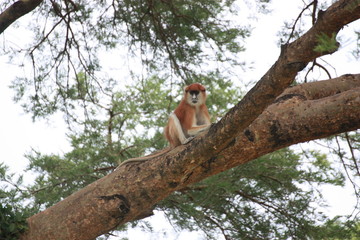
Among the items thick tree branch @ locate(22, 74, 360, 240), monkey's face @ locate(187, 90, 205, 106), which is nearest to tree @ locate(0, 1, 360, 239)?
thick tree branch @ locate(22, 74, 360, 240)

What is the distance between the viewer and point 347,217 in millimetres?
4176

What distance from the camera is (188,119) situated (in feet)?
15.5

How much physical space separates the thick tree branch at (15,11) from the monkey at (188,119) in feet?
5.94

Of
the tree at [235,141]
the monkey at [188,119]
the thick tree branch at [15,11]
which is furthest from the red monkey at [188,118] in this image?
the thick tree branch at [15,11]

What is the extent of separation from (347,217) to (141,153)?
8.38 ft

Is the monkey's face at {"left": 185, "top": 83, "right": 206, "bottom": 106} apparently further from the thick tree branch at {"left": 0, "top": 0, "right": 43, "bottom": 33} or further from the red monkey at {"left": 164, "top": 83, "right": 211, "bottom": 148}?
the thick tree branch at {"left": 0, "top": 0, "right": 43, "bottom": 33}

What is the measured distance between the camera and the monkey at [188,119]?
4430mm

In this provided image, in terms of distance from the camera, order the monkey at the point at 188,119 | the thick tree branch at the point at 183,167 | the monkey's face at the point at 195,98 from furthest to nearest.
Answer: the monkey's face at the point at 195,98 → the monkey at the point at 188,119 → the thick tree branch at the point at 183,167

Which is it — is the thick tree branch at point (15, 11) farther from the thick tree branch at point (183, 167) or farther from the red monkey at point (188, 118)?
the thick tree branch at point (183, 167)

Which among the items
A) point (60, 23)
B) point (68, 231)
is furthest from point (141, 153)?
point (68, 231)

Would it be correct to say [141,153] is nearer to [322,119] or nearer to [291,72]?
[322,119]

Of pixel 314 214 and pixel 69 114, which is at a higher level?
pixel 69 114

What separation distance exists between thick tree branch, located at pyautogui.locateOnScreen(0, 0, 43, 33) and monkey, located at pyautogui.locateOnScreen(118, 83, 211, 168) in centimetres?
181

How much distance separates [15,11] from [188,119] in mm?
2041
